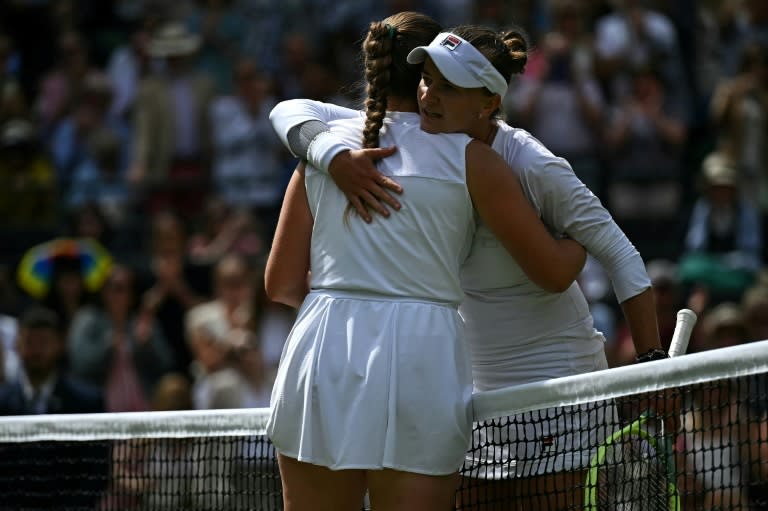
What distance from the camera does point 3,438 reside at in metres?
5.05

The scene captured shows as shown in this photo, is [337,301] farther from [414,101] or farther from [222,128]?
[222,128]

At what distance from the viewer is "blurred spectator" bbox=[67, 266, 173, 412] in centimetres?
926

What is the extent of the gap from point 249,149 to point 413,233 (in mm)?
7588

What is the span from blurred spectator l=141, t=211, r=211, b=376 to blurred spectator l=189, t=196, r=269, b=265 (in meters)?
0.13

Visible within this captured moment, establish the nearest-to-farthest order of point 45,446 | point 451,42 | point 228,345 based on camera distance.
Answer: point 451,42, point 45,446, point 228,345

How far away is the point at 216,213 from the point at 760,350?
7.41 metres

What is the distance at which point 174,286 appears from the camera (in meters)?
9.82

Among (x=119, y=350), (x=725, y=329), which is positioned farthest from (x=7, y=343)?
(x=725, y=329)

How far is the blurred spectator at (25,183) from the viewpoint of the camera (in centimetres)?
1144

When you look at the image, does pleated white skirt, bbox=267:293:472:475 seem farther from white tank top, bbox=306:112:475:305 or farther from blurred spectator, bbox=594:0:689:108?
blurred spectator, bbox=594:0:689:108

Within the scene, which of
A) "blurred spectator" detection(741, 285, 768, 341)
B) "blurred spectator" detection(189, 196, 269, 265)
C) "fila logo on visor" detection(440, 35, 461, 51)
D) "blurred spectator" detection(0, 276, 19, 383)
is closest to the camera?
"fila logo on visor" detection(440, 35, 461, 51)

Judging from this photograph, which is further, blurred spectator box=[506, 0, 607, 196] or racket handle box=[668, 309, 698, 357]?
blurred spectator box=[506, 0, 607, 196]

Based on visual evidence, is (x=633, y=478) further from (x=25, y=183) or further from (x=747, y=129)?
(x=25, y=183)

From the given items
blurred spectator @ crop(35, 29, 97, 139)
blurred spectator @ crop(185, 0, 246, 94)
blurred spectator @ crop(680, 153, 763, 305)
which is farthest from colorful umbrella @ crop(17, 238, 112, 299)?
blurred spectator @ crop(680, 153, 763, 305)
